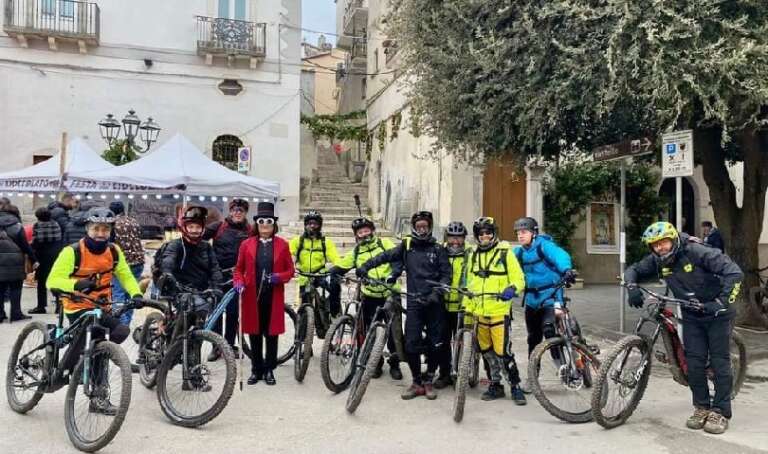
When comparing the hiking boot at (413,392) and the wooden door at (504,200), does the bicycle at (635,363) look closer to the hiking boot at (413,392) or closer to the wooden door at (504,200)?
the hiking boot at (413,392)

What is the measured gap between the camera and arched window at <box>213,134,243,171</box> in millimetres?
20906

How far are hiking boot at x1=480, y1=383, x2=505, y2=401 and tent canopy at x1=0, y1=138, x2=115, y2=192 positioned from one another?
973 centimetres

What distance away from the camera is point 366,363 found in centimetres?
543

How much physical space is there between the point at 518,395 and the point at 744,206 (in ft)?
17.7

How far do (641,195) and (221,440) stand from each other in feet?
40.9

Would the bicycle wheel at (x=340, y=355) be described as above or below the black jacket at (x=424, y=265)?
below

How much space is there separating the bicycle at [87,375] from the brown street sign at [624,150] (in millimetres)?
5942

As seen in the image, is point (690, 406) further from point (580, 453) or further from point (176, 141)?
point (176, 141)

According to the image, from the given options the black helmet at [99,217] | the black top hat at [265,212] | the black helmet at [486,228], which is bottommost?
the black helmet at [486,228]

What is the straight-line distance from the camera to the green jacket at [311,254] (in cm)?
694

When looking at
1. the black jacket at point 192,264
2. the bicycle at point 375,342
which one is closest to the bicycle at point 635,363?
the bicycle at point 375,342

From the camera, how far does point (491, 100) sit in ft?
25.2

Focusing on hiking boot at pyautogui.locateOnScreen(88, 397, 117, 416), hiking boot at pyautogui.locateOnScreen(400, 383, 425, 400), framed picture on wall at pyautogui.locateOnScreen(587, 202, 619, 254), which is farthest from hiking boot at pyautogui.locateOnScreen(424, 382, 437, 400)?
framed picture on wall at pyautogui.locateOnScreen(587, 202, 619, 254)

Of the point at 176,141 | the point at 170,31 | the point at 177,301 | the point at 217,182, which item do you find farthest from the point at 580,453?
the point at 170,31
